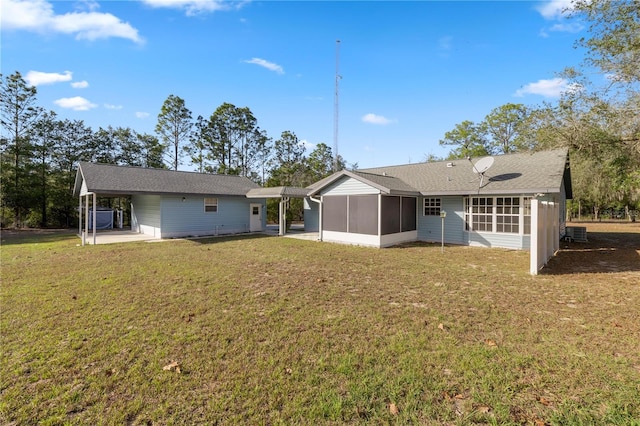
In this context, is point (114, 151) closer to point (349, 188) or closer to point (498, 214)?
point (349, 188)

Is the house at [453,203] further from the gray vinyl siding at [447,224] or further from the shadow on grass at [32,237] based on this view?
the shadow on grass at [32,237]

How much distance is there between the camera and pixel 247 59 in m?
12.4

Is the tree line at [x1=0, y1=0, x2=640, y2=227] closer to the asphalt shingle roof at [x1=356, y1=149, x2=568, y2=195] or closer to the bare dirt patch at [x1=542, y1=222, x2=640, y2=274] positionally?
the asphalt shingle roof at [x1=356, y1=149, x2=568, y2=195]

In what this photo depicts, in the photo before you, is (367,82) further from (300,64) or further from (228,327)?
(228,327)

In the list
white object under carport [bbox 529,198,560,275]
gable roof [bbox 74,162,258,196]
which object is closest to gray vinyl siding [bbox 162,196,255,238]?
gable roof [bbox 74,162,258,196]

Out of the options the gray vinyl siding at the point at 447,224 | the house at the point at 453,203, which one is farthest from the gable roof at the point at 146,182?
the gray vinyl siding at the point at 447,224

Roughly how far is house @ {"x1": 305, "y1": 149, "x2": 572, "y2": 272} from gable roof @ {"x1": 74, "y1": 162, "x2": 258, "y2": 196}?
270 inches

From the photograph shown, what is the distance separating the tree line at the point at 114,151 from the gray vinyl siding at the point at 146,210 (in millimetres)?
9060

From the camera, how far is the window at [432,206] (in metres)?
13.7

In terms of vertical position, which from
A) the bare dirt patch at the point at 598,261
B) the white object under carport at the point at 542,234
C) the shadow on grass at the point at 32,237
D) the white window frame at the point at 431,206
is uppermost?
the white window frame at the point at 431,206

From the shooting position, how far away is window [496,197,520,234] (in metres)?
11.6

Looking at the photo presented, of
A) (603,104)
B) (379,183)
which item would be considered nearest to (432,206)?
(379,183)


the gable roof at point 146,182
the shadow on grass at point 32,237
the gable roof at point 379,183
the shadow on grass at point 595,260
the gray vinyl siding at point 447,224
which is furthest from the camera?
the shadow on grass at point 32,237

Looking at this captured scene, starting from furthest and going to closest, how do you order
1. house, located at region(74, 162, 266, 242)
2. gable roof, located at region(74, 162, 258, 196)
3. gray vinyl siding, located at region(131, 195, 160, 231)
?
gray vinyl siding, located at region(131, 195, 160, 231) → house, located at region(74, 162, 266, 242) → gable roof, located at region(74, 162, 258, 196)
